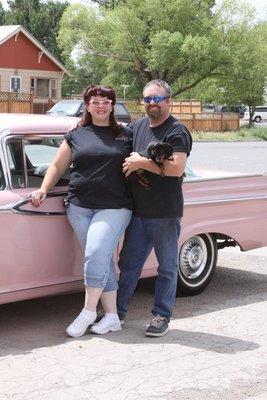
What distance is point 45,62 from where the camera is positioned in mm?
49812

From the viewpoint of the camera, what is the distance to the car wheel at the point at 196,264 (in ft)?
20.9

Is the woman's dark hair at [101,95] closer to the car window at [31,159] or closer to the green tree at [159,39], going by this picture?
the car window at [31,159]

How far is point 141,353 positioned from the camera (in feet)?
16.3

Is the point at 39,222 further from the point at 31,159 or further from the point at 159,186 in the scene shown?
the point at 159,186

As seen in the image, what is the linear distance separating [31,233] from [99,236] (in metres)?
0.46

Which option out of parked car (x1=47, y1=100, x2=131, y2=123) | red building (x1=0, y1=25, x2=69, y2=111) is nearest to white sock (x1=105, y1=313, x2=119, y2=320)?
parked car (x1=47, y1=100, x2=131, y2=123)

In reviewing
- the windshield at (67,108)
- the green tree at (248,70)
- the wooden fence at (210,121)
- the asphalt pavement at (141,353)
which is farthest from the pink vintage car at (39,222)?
the green tree at (248,70)

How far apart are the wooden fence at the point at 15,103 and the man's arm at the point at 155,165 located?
1169 inches

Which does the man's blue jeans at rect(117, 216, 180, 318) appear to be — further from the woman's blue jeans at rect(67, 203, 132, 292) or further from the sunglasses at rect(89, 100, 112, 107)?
the sunglasses at rect(89, 100, 112, 107)

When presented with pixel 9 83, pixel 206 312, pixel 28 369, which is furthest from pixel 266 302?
pixel 9 83

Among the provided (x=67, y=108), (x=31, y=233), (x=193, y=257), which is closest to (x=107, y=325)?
(x=31, y=233)

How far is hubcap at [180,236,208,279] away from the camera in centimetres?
635

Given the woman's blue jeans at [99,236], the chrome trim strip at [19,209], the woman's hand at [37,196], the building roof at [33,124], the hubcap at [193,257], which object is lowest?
the hubcap at [193,257]

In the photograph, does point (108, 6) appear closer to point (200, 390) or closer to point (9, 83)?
point (9, 83)
